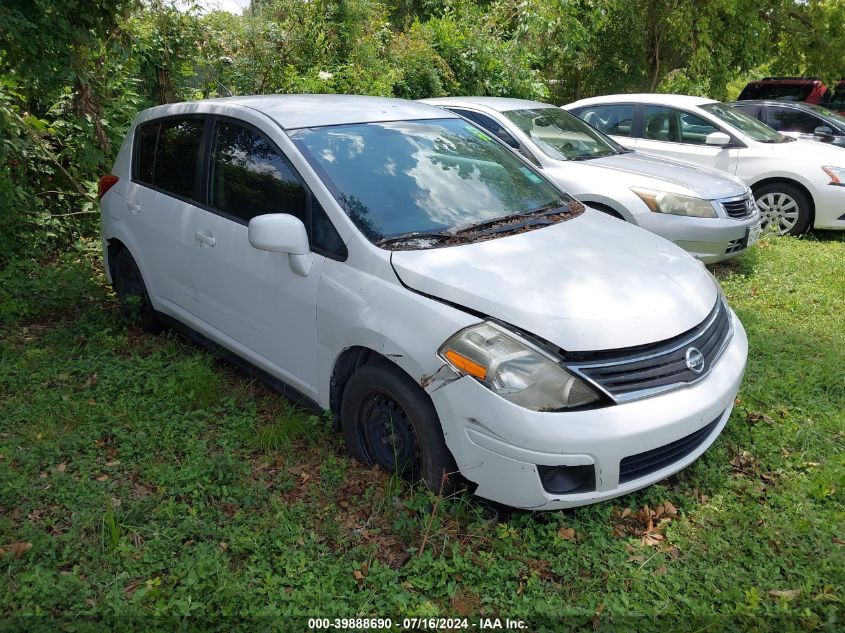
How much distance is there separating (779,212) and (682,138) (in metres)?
Answer: 1.41

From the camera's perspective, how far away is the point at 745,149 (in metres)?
7.96

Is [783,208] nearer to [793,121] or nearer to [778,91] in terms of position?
[793,121]

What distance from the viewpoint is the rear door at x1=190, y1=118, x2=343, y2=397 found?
3488 millimetres

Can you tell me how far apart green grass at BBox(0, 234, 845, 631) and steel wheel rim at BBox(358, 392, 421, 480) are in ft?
0.29

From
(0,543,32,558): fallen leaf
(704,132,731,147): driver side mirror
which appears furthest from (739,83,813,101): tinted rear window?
(0,543,32,558): fallen leaf

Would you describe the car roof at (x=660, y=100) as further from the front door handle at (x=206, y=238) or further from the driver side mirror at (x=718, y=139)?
the front door handle at (x=206, y=238)

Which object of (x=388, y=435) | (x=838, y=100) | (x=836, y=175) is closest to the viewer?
(x=388, y=435)

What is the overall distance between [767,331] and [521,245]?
108 inches

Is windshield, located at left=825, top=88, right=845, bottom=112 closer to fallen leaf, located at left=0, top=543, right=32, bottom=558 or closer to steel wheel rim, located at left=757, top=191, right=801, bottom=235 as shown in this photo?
steel wheel rim, located at left=757, top=191, right=801, bottom=235

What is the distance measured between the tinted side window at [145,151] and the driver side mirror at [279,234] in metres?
1.87

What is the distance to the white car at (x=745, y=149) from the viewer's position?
768 cm

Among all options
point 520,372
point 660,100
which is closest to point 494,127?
point 660,100

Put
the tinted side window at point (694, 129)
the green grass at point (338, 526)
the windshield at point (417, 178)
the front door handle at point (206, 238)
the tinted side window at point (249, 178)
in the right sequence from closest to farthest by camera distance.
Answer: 1. the green grass at point (338, 526)
2. the windshield at point (417, 178)
3. the tinted side window at point (249, 178)
4. the front door handle at point (206, 238)
5. the tinted side window at point (694, 129)

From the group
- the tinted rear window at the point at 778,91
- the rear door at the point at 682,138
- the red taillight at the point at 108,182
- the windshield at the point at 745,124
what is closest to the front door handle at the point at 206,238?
the red taillight at the point at 108,182
